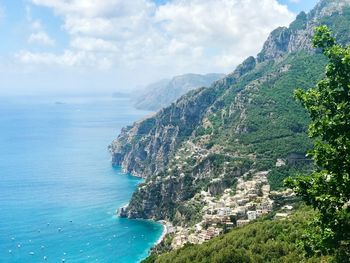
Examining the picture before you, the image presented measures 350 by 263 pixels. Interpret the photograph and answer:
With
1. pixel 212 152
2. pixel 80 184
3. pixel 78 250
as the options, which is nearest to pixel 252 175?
pixel 212 152

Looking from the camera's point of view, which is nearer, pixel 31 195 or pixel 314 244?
pixel 314 244

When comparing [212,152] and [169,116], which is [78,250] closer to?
[212,152]

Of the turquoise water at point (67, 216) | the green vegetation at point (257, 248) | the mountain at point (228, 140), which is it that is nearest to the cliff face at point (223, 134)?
the mountain at point (228, 140)

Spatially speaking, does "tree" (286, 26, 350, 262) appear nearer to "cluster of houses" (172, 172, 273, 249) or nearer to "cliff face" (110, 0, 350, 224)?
"cluster of houses" (172, 172, 273, 249)

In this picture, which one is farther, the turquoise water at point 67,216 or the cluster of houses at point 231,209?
the turquoise water at point 67,216

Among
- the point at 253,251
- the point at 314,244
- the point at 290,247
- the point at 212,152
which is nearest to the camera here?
the point at 314,244

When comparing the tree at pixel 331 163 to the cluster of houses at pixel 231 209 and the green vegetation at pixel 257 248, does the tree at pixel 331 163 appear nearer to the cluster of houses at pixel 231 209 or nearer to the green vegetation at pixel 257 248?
the green vegetation at pixel 257 248

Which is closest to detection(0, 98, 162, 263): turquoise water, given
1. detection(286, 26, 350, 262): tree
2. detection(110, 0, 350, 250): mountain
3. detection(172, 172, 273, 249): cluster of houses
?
detection(110, 0, 350, 250): mountain

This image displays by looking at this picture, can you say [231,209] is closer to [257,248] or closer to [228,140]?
[257,248]
